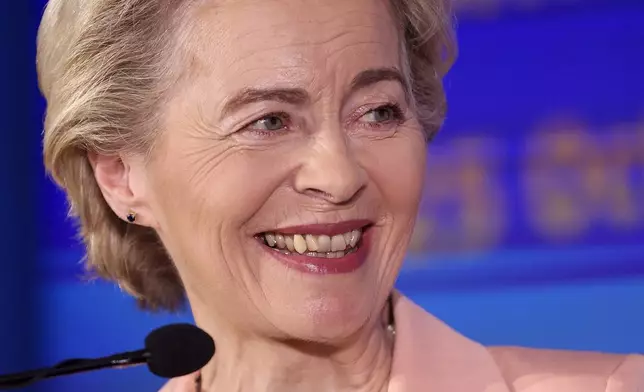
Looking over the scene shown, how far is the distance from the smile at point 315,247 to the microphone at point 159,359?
30 cm

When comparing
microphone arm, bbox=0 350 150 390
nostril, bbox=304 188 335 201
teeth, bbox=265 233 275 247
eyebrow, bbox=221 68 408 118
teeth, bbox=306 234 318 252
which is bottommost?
microphone arm, bbox=0 350 150 390

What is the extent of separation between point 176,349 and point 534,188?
1704 mm

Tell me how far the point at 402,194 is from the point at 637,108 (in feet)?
4.45

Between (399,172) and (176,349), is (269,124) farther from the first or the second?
(176,349)

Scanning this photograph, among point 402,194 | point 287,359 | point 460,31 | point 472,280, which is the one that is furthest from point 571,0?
point 287,359

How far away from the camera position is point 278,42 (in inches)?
58.0

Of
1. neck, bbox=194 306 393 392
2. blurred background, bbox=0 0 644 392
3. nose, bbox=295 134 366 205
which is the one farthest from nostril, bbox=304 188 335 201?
blurred background, bbox=0 0 644 392

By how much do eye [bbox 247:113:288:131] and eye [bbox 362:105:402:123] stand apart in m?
0.13

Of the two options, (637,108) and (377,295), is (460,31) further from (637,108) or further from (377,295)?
(377,295)

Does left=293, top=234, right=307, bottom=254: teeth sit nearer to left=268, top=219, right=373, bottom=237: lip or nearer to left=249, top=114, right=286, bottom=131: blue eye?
left=268, top=219, right=373, bottom=237: lip

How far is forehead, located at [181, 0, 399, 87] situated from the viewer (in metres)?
1.47

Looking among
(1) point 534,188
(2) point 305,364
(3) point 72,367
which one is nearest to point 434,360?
(2) point 305,364

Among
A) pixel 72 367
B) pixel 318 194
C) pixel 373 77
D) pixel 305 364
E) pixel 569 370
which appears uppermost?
pixel 373 77

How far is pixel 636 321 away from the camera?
2.65m
